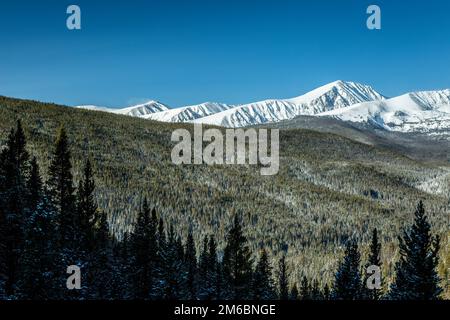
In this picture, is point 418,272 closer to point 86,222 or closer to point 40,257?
point 40,257

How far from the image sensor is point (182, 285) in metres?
60.2

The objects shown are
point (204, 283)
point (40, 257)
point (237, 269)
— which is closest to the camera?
point (40, 257)

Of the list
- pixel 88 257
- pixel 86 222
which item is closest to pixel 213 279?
pixel 88 257

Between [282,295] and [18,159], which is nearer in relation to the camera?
[18,159]

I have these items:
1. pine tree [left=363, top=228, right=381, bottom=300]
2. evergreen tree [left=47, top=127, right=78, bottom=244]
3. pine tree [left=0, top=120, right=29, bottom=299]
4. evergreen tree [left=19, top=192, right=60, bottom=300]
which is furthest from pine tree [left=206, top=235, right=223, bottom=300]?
pine tree [left=0, top=120, right=29, bottom=299]

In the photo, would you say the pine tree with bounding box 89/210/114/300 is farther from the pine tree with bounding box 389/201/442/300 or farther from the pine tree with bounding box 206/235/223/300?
the pine tree with bounding box 389/201/442/300

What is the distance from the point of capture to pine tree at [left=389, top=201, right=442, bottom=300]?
4316 cm

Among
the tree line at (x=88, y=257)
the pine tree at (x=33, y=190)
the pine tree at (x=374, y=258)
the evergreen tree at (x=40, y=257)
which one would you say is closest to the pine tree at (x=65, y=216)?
the tree line at (x=88, y=257)

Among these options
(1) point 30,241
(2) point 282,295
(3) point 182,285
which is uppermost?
(1) point 30,241

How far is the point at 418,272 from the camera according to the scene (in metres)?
43.7

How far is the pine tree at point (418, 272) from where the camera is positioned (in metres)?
43.2
